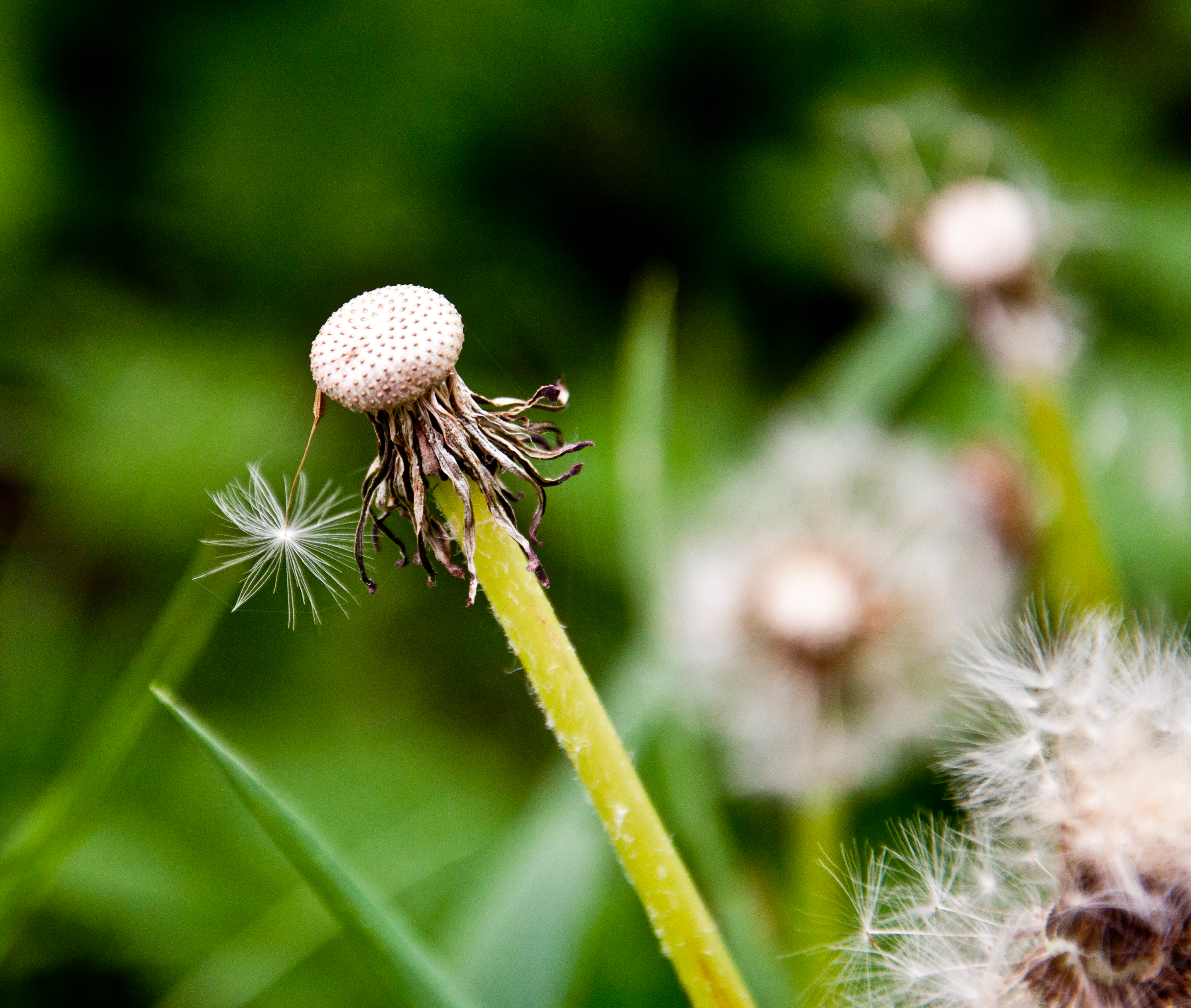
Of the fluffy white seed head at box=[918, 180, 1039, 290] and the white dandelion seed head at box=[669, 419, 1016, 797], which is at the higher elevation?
the fluffy white seed head at box=[918, 180, 1039, 290]

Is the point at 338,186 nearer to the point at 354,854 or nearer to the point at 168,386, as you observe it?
the point at 168,386

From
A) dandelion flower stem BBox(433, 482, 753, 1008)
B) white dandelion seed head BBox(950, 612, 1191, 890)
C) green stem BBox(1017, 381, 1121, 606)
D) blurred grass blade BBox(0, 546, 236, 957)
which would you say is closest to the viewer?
dandelion flower stem BBox(433, 482, 753, 1008)

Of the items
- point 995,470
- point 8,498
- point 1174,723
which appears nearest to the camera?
point 1174,723

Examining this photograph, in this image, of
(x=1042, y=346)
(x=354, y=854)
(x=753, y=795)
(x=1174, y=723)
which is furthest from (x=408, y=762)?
(x=1174, y=723)

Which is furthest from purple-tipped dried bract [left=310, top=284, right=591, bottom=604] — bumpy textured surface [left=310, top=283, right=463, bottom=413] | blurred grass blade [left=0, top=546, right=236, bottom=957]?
blurred grass blade [left=0, top=546, right=236, bottom=957]

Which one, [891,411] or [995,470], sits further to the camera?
[891,411]

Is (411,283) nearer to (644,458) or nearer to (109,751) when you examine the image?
(644,458)

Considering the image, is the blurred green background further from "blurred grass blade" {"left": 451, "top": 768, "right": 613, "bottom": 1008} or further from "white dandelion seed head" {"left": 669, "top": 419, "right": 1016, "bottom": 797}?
"blurred grass blade" {"left": 451, "top": 768, "right": 613, "bottom": 1008}
